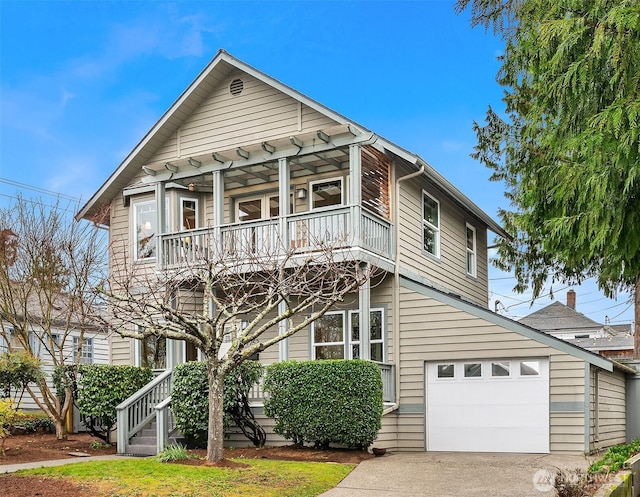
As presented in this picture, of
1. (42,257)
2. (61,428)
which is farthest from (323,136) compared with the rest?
(61,428)

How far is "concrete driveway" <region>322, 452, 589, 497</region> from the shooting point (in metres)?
9.70

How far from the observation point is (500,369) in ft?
50.5

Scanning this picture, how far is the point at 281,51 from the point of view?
90.7 ft

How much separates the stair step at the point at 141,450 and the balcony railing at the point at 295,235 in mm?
3934

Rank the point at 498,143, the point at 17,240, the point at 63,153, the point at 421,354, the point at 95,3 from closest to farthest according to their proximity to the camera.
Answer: the point at 421,354, the point at 95,3, the point at 17,240, the point at 498,143, the point at 63,153

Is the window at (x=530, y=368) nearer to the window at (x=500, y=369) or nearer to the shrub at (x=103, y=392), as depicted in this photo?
the window at (x=500, y=369)

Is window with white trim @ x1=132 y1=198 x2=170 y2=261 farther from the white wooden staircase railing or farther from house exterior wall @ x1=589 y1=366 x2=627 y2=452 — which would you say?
house exterior wall @ x1=589 y1=366 x2=627 y2=452

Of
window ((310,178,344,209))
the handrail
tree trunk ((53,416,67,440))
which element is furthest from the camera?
window ((310,178,344,209))

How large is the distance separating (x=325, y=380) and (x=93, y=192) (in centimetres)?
1035

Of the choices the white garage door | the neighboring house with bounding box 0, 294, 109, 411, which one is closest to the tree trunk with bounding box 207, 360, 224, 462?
the white garage door

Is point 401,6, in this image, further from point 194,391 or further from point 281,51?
point 194,391

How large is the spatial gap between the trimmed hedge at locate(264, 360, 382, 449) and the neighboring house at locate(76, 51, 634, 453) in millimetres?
1481

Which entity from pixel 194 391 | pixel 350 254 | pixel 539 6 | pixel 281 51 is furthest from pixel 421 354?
pixel 281 51

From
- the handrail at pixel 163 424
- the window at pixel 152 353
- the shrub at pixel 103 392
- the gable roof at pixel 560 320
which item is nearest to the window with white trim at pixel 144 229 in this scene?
the window at pixel 152 353
